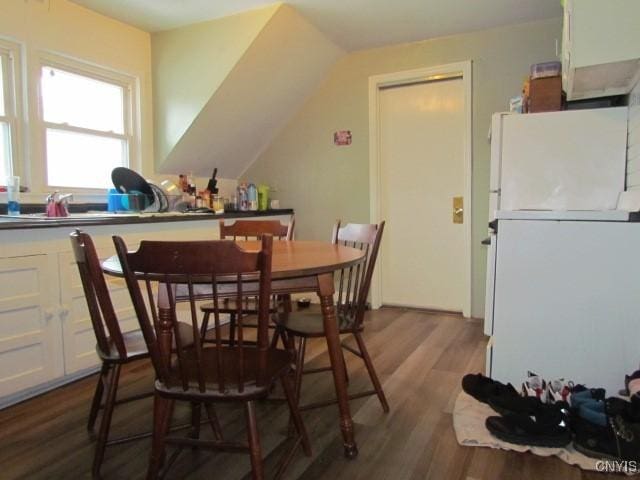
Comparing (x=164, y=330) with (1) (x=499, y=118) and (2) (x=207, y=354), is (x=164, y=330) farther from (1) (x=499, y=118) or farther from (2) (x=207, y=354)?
(1) (x=499, y=118)

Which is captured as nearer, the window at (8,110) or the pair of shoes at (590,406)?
the pair of shoes at (590,406)

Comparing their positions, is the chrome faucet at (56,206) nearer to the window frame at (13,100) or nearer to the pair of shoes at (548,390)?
the window frame at (13,100)

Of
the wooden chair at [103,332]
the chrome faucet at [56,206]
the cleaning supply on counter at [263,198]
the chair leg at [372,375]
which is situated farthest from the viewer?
the cleaning supply on counter at [263,198]

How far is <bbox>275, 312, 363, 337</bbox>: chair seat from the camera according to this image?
6.16 feet

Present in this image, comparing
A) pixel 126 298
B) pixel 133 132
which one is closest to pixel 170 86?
pixel 133 132

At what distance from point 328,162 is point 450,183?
1105 mm

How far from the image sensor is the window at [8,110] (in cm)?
272

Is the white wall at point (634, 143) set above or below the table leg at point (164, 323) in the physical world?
above

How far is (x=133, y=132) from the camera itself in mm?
3533

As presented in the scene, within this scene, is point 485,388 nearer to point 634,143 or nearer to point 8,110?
point 634,143

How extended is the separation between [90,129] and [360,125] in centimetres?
214

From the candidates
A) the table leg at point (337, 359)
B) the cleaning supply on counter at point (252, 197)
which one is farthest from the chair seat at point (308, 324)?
the cleaning supply on counter at point (252, 197)

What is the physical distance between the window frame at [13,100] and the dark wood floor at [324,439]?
4.70 ft

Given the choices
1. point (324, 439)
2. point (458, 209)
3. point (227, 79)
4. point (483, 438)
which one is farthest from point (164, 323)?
point (458, 209)
